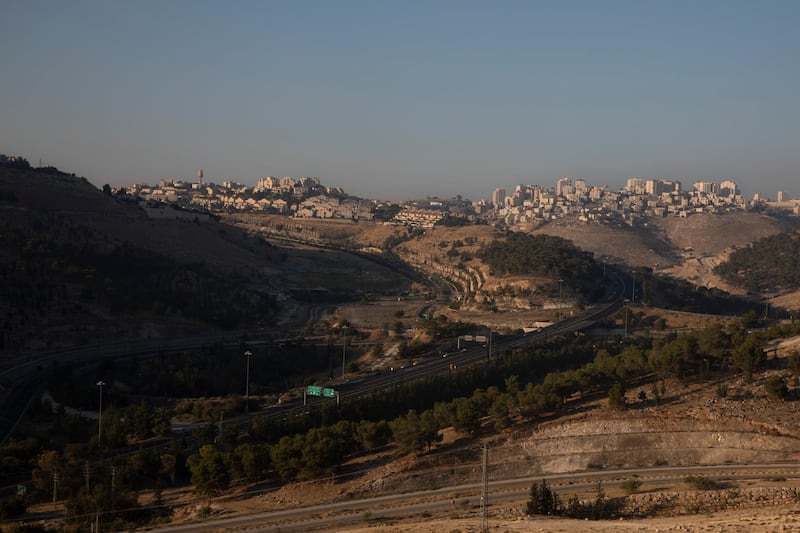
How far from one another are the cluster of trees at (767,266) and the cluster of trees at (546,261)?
25.7m

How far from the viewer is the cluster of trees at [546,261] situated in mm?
81062

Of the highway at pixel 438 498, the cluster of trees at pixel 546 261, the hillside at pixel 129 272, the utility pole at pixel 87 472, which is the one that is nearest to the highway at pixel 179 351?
the hillside at pixel 129 272

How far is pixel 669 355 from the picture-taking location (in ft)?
119

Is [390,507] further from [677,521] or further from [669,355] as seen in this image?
[669,355]

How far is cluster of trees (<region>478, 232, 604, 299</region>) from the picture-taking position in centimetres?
8106

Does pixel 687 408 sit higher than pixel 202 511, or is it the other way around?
pixel 687 408

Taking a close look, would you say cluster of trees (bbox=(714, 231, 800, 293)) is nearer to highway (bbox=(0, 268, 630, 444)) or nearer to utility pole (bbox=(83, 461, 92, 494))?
highway (bbox=(0, 268, 630, 444))

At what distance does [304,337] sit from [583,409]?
96.0ft

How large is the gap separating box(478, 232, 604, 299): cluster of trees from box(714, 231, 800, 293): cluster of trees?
25720 mm

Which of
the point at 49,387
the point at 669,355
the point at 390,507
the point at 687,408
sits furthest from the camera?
the point at 49,387

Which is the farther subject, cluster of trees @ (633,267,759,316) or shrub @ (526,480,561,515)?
cluster of trees @ (633,267,759,316)

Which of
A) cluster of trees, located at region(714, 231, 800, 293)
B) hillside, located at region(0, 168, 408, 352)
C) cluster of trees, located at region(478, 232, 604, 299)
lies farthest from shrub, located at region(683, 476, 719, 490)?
cluster of trees, located at region(714, 231, 800, 293)

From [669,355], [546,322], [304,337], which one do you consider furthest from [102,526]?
[546,322]

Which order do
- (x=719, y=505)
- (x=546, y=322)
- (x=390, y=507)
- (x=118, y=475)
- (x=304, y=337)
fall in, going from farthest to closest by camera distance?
(x=546, y=322)
(x=304, y=337)
(x=118, y=475)
(x=390, y=507)
(x=719, y=505)
